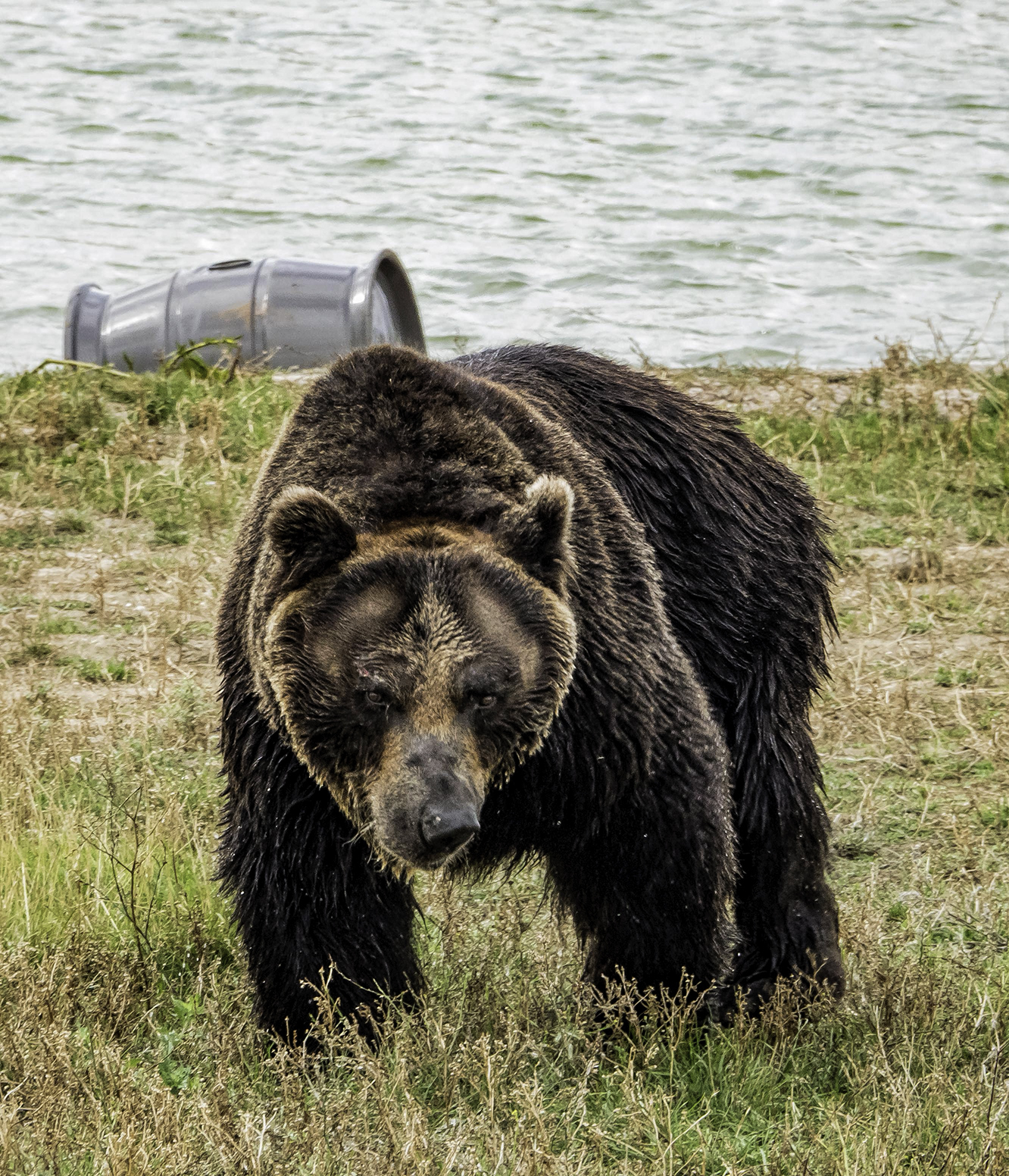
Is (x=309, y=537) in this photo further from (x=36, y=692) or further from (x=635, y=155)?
Answer: (x=635, y=155)

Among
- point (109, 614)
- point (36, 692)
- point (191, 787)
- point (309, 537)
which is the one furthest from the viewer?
point (109, 614)

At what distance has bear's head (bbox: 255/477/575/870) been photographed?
313cm

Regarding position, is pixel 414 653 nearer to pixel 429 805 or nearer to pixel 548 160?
pixel 429 805

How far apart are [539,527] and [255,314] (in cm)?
731

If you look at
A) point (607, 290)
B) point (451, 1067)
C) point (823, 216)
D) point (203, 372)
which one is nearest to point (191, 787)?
point (451, 1067)

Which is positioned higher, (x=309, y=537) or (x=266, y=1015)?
(x=309, y=537)

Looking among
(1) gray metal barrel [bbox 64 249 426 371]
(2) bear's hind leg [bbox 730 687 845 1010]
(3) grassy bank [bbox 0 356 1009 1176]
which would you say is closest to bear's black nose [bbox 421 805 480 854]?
(3) grassy bank [bbox 0 356 1009 1176]

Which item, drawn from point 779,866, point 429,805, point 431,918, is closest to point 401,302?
point 431,918

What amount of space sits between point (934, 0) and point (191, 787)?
72.8 feet

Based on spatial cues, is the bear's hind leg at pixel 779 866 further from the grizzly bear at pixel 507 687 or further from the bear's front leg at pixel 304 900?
the bear's front leg at pixel 304 900

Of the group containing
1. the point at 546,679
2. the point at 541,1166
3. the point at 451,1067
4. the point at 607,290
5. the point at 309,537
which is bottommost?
the point at 607,290

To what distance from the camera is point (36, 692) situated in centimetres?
598

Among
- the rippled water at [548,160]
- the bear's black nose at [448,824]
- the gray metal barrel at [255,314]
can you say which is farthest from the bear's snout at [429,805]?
the rippled water at [548,160]

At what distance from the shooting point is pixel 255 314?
1021 cm
